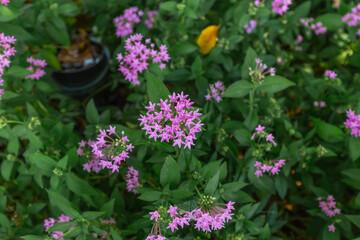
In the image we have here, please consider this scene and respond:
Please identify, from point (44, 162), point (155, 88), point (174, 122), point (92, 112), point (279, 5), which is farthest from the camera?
point (279, 5)

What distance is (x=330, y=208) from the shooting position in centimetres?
193

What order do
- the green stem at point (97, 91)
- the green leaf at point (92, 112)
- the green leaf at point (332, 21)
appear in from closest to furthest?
the green leaf at point (92, 112)
the green leaf at point (332, 21)
the green stem at point (97, 91)

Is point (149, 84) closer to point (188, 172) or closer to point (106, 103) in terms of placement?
point (188, 172)

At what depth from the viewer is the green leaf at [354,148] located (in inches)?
68.6

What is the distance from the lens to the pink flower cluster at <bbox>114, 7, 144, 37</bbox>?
2.27 metres

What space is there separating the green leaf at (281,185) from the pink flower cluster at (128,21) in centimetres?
130

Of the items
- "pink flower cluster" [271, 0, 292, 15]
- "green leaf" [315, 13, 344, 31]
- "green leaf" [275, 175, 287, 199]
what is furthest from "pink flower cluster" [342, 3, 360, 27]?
"green leaf" [275, 175, 287, 199]

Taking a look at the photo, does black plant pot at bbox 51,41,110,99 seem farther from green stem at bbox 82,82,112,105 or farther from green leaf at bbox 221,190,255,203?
green leaf at bbox 221,190,255,203

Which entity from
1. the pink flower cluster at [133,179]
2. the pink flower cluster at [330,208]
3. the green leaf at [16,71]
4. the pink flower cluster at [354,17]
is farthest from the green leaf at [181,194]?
the pink flower cluster at [354,17]

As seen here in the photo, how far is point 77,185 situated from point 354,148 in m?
1.40

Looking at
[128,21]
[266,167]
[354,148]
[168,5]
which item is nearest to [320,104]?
[354,148]

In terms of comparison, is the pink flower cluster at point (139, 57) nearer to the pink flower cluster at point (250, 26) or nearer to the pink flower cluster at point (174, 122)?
the pink flower cluster at point (174, 122)

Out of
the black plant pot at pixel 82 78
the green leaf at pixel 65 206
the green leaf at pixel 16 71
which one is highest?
the black plant pot at pixel 82 78

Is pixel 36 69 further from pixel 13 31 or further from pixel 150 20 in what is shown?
pixel 150 20
